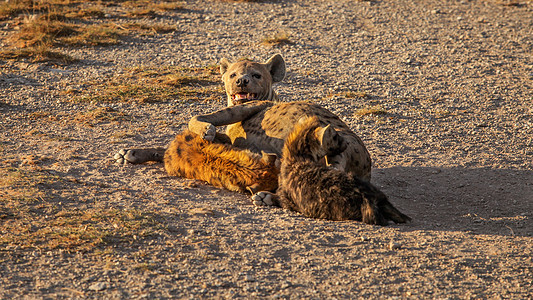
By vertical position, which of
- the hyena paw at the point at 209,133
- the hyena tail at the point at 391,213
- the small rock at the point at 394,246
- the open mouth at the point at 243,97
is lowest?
the small rock at the point at 394,246

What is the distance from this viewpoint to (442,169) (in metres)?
4.68

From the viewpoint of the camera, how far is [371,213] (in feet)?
10.8

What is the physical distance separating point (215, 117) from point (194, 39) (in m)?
4.31

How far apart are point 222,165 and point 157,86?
300 centimetres

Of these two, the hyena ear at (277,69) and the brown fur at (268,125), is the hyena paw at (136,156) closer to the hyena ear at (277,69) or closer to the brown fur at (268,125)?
the brown fur at (268,125)

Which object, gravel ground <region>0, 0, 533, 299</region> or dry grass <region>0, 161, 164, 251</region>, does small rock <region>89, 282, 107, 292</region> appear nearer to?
gravel ground <region>0, 0, 533, 299</region>

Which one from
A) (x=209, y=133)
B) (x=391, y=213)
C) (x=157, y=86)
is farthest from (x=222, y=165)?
(x=157, y=86)

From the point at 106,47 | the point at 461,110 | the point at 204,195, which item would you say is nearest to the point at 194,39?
the point at 106,47

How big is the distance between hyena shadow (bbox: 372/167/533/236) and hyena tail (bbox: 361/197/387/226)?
7.9 inches

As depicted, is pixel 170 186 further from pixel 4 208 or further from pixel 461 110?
pixel 461 110

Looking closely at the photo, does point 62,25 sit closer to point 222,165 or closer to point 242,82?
point 242,82

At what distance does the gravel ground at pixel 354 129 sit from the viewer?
111 inches

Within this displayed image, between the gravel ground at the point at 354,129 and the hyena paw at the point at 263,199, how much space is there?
56mm

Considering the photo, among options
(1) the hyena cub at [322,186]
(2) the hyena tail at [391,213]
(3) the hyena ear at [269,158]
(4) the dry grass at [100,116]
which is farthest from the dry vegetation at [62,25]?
(2) the hyena tail at [391,213]
